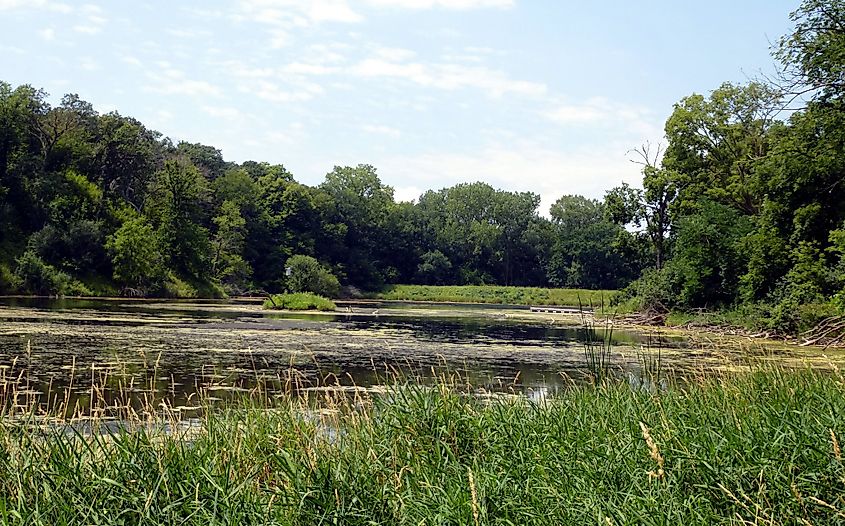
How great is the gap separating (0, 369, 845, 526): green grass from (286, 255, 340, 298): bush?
202 feet

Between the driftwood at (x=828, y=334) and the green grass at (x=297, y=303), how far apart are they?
2877cm

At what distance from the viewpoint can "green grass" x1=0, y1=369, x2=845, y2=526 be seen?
4902mm

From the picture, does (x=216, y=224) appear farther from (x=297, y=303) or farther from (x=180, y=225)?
(x=297, y=303)

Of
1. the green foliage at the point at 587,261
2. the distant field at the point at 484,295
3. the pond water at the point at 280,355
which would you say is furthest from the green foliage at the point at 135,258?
the green foliage at the point at 587,261

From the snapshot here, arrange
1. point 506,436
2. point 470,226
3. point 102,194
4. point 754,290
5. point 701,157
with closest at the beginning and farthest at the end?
1. point 506,436
2. point 754,290
3. point 701,157
4. point 102,194
5. point 470,226

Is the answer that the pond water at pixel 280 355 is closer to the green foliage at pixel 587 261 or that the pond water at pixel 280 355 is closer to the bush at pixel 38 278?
the bush at pixel 38 278

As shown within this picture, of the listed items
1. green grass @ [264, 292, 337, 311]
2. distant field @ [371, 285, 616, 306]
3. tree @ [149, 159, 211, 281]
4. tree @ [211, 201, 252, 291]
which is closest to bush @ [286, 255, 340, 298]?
tree @ [211, 201, 252, 291]

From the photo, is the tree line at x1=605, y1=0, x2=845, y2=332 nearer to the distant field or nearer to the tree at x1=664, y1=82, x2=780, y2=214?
the tree at x1=664, y1=82, x2=780, y2=214

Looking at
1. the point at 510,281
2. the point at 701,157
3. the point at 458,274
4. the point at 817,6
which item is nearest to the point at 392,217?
the point at 458,274

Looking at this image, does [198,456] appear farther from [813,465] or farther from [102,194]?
[102,194]

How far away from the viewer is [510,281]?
105 m

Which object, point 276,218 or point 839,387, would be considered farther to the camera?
point 276,218

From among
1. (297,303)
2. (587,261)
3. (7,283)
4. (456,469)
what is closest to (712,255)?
(297,303)

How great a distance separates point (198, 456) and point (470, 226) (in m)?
106
